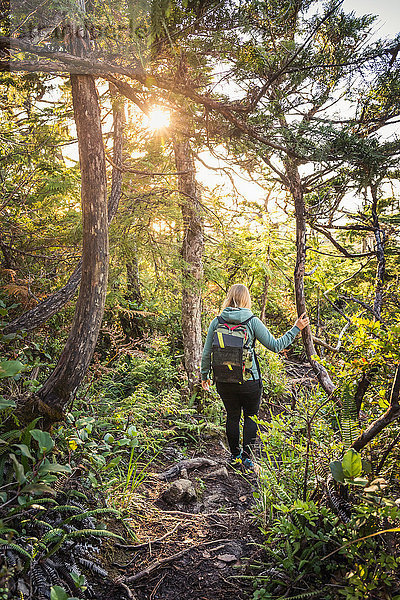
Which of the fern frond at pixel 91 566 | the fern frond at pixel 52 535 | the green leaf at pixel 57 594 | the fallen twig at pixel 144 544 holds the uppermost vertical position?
the green leaf at pixel 57 594

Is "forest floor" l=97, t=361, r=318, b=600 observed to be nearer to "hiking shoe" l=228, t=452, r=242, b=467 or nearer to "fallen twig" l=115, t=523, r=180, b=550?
"fallen twig" l=115, t=523, r=180, b=550

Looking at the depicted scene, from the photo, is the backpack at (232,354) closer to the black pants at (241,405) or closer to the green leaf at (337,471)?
the black pants at (241,405)

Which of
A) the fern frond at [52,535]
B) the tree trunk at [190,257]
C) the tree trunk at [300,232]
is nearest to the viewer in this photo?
the fern frond at [52,535]

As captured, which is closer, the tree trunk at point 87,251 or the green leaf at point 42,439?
the green leaf at point 42,439

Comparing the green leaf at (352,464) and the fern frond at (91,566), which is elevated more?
the green leaf at (352,464)

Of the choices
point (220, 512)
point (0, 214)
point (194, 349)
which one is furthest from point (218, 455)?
point (0, 214)

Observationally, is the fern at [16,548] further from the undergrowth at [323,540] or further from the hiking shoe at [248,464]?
the hiking shoe at [248,464]

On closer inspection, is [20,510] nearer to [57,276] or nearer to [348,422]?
[348,422]

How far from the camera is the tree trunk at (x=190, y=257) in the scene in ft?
20.6

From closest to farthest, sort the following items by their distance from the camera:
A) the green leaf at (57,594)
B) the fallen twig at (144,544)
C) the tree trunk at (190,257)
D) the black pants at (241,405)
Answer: the green leaf at (57,594)
the fallen twig at (144,544)
the black pants at (241,405)
the tree trunk at (190,257)

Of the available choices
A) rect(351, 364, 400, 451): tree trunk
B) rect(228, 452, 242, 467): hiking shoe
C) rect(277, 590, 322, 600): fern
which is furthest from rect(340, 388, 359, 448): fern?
rect(228, 452, 242, 467): hiking shoe

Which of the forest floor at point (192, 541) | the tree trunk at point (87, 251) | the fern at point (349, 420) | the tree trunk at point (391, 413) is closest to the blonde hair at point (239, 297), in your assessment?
the forest floor at point (192, 541)

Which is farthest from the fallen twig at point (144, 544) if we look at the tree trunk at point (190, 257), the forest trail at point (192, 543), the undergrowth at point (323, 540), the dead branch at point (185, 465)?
the tree trunk at point (190, 257)

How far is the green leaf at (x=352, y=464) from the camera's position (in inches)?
75.0
